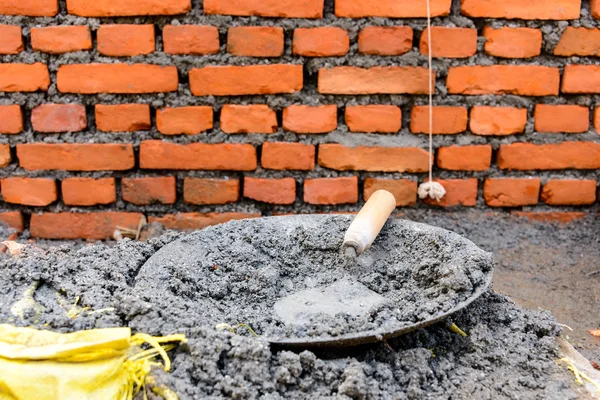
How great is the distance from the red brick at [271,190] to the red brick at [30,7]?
3.04 ft

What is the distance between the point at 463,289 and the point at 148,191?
4.63ft

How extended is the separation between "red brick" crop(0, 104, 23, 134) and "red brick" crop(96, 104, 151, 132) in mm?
288

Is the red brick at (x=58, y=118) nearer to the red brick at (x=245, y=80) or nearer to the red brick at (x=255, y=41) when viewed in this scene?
the red brick at (x=245, y=80)

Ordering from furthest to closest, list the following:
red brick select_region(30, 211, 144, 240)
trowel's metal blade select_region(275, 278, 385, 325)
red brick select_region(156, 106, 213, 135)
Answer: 1. red brick select_region(30, 211, 144, 240)
2. red brick select_region(156, 106, 213, 135)
3. trowel's metal blade select_region(275, 278, 385, 325)

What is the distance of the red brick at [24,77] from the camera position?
218cm

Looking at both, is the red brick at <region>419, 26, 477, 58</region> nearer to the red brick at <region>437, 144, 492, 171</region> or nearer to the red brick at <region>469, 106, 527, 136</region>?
the red brick at <region>469, 106, 527, 136</region>

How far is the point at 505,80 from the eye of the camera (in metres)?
2.27

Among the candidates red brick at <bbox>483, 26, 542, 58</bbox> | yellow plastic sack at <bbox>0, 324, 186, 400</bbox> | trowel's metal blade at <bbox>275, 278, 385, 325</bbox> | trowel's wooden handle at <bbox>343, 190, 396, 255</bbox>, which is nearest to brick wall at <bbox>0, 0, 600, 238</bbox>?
Result: red brick at <bbox>483, 26, 542, 58</bbox>

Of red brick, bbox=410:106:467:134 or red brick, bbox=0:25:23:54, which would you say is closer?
red brick, bbox=0:25:23:54

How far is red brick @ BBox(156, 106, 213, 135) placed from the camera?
7.33 feet

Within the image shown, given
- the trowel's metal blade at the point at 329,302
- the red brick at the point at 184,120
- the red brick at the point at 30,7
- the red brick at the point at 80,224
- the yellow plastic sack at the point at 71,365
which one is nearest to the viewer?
the yellow plastic sack at the point at 71,365

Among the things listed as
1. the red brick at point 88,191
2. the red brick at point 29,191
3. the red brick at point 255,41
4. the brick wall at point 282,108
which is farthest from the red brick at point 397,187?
the red brick at point 29,191

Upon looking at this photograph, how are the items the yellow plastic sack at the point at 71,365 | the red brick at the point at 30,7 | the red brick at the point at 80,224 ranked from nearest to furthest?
1. the yellow plastic sack at the point at 71,365
2. the red brick at the point at 30,7
3. the red brick at the point at 80,224

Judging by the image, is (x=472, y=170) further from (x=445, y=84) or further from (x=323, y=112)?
(x=323, y=112)
